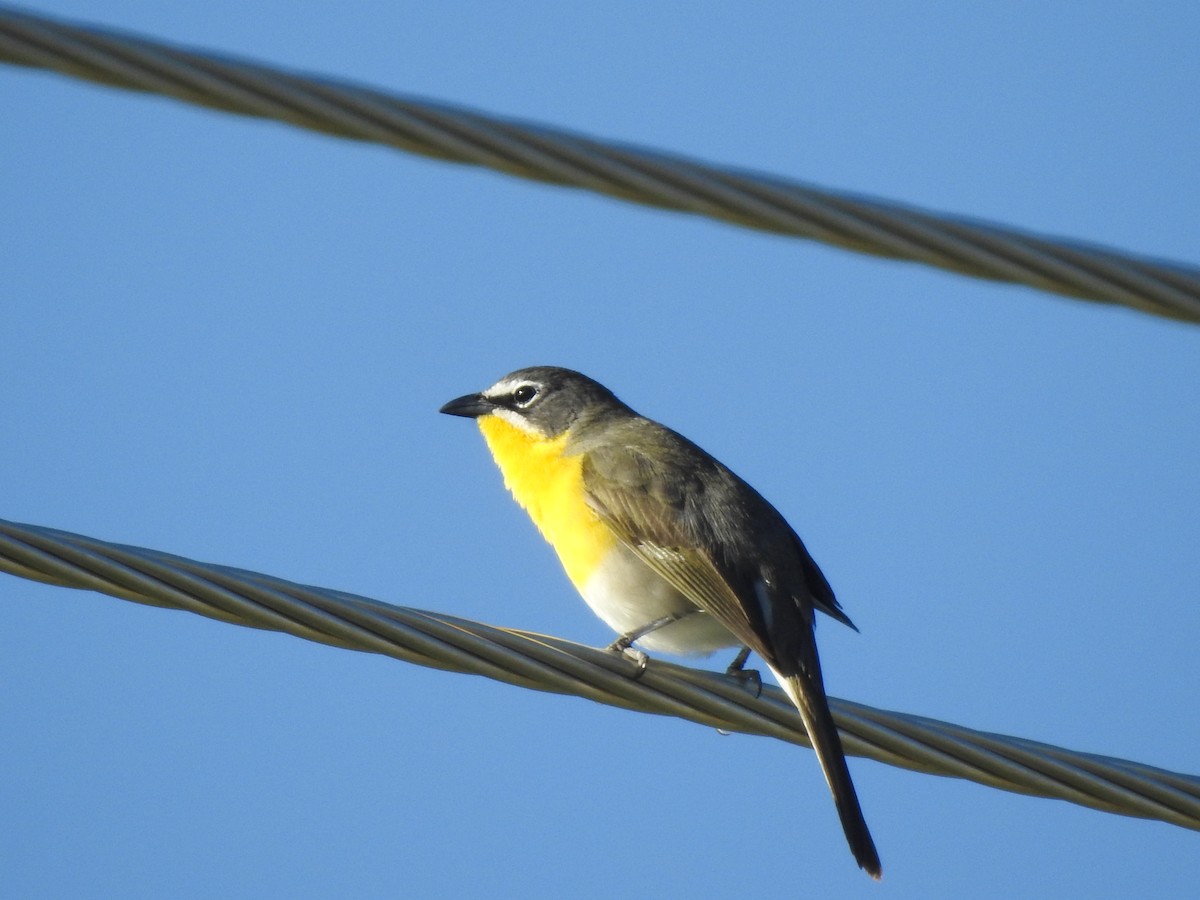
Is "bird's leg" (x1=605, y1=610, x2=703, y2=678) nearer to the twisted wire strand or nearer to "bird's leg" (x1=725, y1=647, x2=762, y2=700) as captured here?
"bird's leg" (x1=725, y1=647, x2=762, y2=700)

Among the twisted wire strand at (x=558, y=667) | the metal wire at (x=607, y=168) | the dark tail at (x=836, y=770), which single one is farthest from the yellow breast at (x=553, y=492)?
the metal wire at (x=607, y=168)

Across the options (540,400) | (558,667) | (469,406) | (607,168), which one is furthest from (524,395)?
(607,168)

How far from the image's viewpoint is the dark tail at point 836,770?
5.41 metres

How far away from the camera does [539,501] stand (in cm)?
780

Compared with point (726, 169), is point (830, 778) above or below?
below

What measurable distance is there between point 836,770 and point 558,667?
1.40m

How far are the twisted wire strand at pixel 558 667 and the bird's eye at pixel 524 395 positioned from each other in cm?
377

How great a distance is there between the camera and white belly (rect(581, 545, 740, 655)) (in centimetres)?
681

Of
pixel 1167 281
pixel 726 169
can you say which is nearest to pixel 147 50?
pixel 726 169

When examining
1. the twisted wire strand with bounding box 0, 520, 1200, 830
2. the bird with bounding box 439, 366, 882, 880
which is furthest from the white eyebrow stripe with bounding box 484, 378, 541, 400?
the twisted wire strand with bounding box 0, 520, 1200, 830

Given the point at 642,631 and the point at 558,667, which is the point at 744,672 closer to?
the point at 642,631

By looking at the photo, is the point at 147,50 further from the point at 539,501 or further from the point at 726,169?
the point at 539,501

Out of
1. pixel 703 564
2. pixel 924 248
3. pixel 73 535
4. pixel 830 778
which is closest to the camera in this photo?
pixel 73 535

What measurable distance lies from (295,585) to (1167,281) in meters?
2.58
